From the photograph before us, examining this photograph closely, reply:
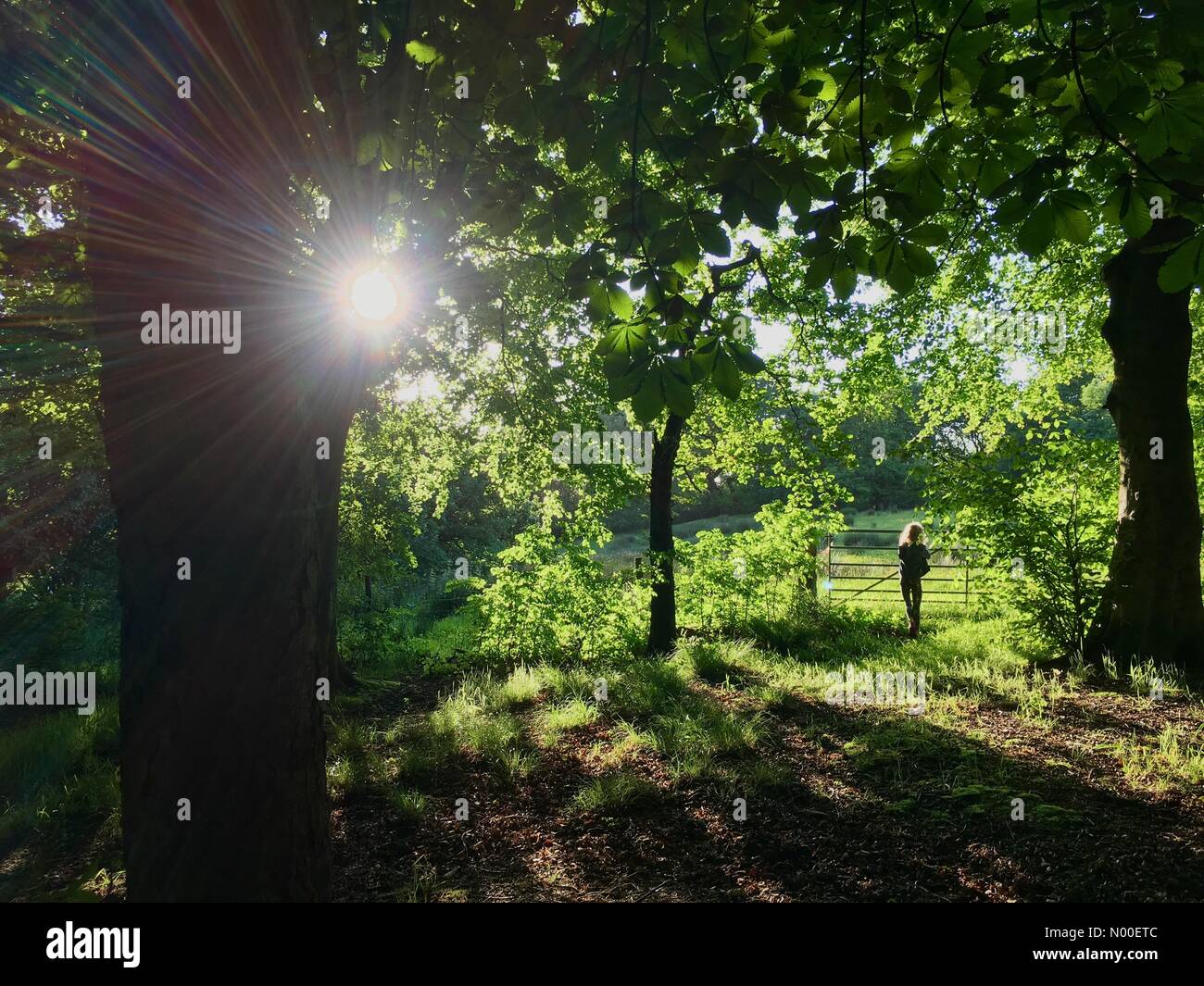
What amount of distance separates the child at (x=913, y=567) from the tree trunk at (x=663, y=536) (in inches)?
163

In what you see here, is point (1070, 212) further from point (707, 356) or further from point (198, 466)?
point (198, 466)

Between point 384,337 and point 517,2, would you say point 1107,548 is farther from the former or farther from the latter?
point 384,337

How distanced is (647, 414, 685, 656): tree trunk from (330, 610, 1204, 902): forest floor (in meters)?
3.36

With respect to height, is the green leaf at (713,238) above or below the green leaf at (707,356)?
above

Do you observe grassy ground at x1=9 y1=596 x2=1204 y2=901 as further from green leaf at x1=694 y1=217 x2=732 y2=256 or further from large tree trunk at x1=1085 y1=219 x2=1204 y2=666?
green leaf at x1=694 y1=217 x2=732 y2=256

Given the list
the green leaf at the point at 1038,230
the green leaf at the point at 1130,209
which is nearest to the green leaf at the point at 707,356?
the green leaf at the point at 1038,230

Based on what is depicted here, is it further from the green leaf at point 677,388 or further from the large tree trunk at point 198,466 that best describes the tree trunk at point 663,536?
the green leaf at point 677,388

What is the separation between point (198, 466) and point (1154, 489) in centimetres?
863

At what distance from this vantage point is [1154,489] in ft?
22.1

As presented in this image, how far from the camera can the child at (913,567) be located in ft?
35.9

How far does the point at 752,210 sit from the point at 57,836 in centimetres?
658

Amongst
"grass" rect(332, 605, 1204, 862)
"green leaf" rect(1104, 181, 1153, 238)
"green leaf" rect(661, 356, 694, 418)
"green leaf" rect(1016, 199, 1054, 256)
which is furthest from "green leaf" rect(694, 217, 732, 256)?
"grass" rect(332, 605, 1204, 862)

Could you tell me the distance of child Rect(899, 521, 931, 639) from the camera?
35.9ft
